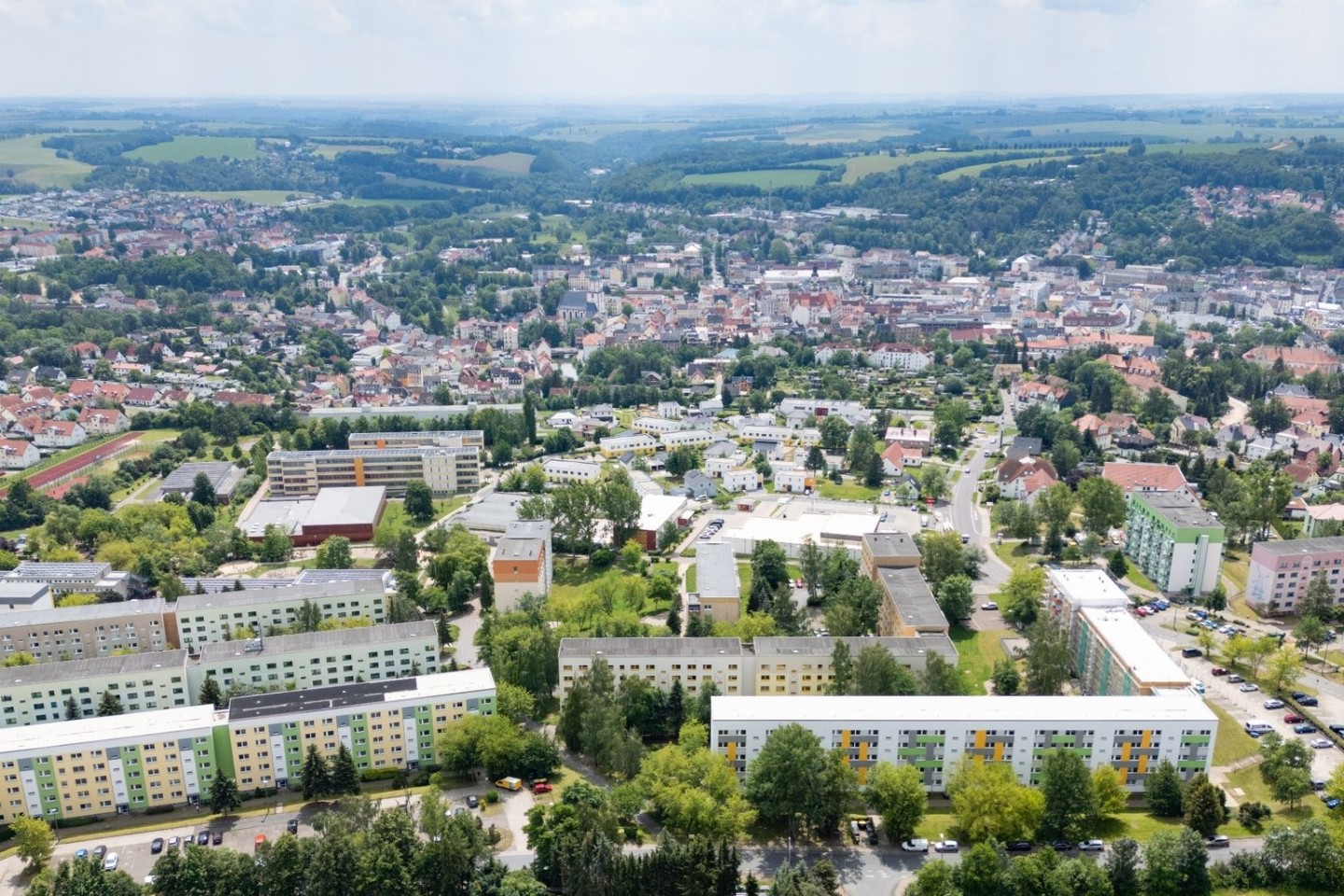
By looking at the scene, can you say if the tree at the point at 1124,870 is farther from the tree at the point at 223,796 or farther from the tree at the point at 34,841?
the tree at the point at 34,841

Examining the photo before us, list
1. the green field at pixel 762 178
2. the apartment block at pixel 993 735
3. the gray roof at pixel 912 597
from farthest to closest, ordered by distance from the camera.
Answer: the green field at pixel 762 178, the gray roof at pixel 912 597, the apartment block at pixel 993 735

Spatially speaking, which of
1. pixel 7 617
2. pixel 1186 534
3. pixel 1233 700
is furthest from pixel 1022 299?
pixel 7 617

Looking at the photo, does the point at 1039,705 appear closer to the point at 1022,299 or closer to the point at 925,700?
the point at 925,700

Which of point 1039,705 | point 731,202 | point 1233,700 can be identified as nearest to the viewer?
point 1039,705

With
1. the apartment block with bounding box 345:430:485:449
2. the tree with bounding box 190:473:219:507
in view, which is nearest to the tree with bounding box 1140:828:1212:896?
the apartment block with bounding box 345:430:485:449

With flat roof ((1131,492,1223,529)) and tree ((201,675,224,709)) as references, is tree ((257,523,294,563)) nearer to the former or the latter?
tree ((201,675,224,709))

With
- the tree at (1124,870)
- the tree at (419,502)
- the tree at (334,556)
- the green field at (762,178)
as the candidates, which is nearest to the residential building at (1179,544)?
the tree at (1124,870)
